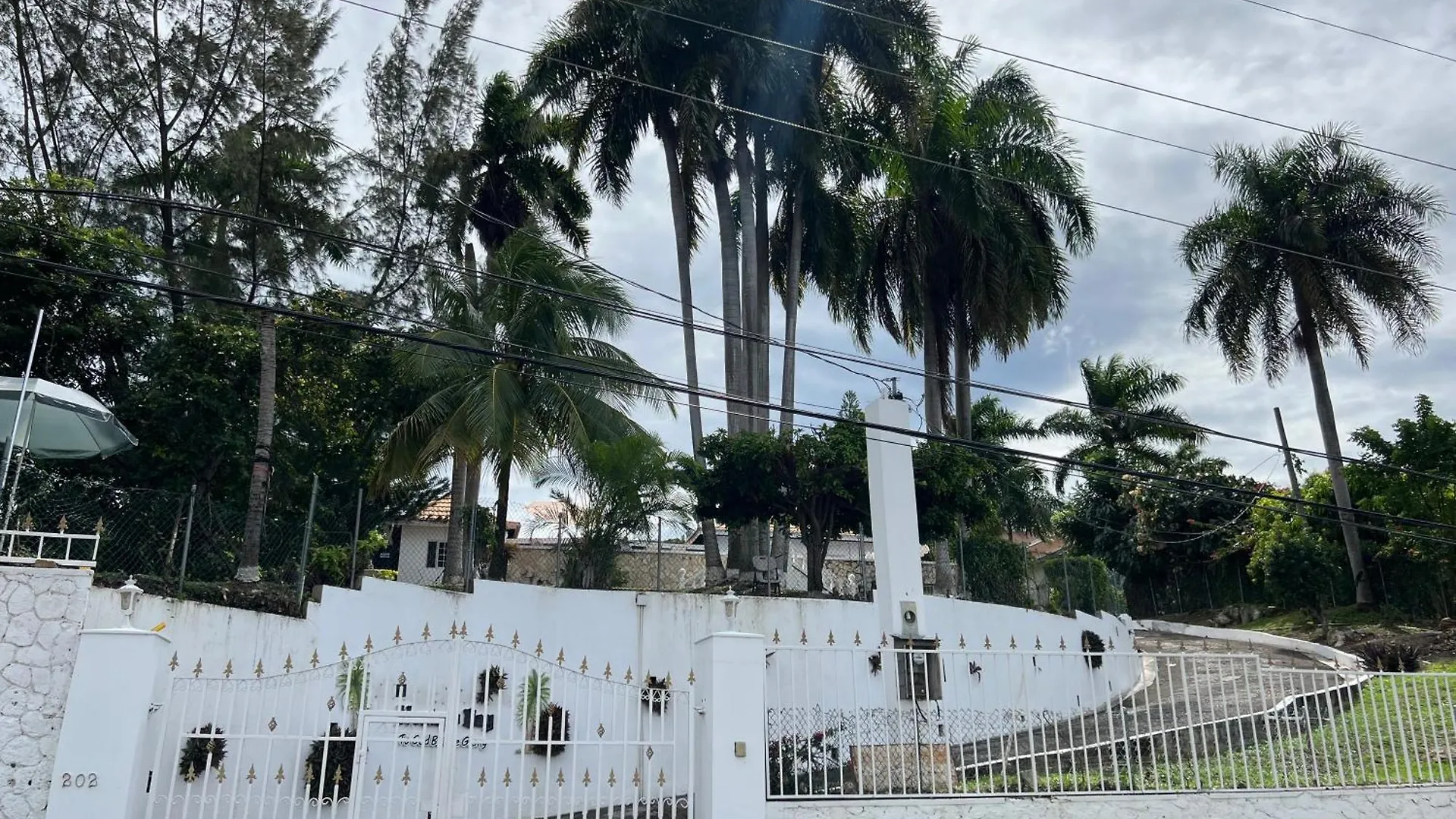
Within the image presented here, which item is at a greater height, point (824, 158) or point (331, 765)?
point (824, 158)

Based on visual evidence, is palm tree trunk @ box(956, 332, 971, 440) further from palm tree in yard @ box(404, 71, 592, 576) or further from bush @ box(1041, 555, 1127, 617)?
palm tree in yard @ box(404, 71, 592, 576)

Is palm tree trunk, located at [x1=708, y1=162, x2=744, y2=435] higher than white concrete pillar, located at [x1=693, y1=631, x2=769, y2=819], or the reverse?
palm tree trunk, located at [x1=708, y1=162, x2=744, y2=435]

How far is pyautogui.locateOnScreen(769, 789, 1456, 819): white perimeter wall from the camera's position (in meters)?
7.81

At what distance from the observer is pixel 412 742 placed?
321 inches

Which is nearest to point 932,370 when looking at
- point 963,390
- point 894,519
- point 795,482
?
point 963,390

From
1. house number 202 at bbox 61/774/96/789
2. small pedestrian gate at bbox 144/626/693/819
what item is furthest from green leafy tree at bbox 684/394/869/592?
house number 202 at bbox 61/774/96/789

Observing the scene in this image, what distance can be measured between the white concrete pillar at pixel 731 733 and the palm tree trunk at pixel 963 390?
1226 centimetres

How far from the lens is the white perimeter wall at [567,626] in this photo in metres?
9.06

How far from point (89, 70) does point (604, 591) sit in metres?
14.6

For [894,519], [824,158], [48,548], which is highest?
[824,158]

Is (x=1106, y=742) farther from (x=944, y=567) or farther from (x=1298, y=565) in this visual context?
(x=1298, y=565)

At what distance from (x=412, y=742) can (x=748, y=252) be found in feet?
41.3

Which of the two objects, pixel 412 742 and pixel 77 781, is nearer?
pixel 77 781

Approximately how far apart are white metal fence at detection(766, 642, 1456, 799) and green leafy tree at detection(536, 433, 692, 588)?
14.9 feet
